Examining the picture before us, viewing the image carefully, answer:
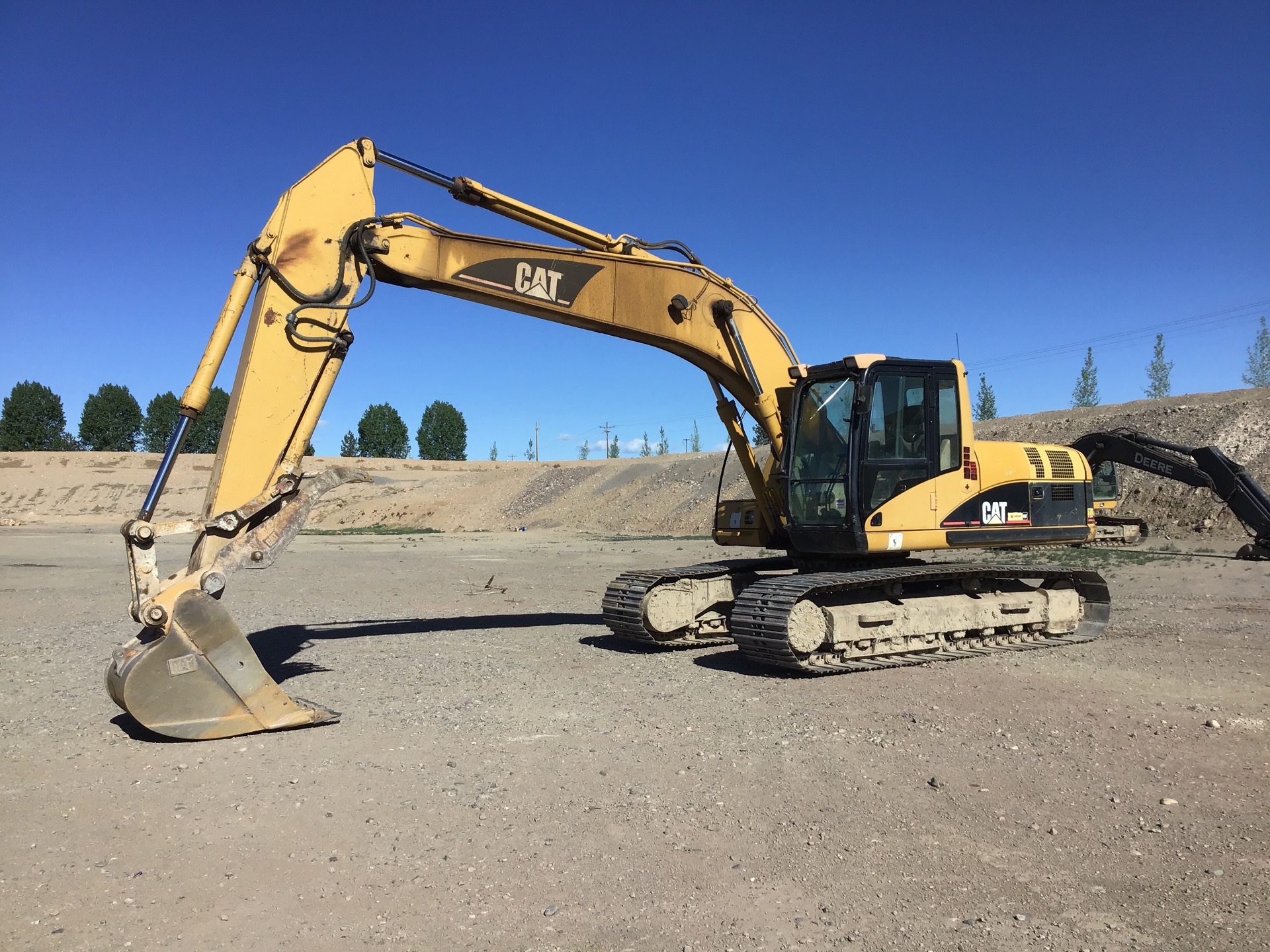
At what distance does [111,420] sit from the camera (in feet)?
282

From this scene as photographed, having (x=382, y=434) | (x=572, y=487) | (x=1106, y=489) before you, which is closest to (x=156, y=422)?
(x=382, y=434)

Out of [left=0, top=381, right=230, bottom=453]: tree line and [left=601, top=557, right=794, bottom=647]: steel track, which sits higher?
[left=0, top=381, right=230, bottom=453]: tree line

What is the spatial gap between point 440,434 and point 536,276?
93.7 meters

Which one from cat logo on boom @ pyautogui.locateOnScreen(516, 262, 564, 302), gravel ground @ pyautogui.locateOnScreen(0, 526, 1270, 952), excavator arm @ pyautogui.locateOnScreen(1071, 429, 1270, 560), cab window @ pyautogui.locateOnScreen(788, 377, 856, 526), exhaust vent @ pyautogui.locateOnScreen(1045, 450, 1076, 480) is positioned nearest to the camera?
gravel ground @ pyautogui.locateOnScreen(0, 526, 1270, 952)

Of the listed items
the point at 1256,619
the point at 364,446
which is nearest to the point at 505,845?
the point at 1256,619

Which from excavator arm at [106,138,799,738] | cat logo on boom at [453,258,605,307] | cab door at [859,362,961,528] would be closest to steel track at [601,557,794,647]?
excavator arm at [106,138,799,738]

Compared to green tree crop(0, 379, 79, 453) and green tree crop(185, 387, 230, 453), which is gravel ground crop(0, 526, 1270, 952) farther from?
green tree crop(0, 379, 79, 453)

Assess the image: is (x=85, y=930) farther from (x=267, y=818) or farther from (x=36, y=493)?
(x=36, y=493)

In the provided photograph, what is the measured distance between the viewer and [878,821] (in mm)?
4707

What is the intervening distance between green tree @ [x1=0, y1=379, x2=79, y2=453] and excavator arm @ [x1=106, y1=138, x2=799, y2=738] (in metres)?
93.2

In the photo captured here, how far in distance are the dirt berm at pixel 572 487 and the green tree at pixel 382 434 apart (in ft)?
54.6

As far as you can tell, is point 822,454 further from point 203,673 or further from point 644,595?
point 203,673

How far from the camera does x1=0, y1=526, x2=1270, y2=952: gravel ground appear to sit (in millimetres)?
3633

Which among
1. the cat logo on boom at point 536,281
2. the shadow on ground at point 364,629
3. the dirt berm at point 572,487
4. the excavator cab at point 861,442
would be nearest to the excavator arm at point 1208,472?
the dirt berm at point 572,487
